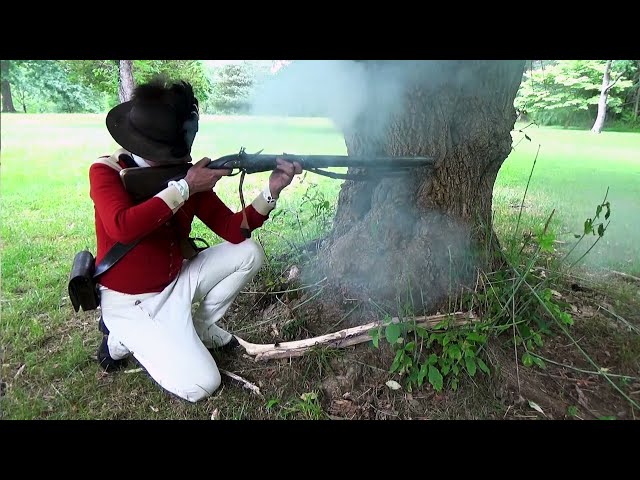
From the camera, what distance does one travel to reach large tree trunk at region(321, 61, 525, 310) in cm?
227

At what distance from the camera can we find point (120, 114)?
198cm

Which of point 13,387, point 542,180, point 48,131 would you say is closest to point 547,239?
point 542,180

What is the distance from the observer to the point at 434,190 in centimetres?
237

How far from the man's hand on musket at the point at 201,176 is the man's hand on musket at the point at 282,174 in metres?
0.25

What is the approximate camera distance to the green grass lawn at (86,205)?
2.21 m

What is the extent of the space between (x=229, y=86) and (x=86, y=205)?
8.09 ft

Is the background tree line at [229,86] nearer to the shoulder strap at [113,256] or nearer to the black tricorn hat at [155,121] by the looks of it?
the black tricorn hat at [155,121]

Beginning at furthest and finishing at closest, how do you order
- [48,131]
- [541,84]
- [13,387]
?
[48,131] < [541,84] < [13,387]

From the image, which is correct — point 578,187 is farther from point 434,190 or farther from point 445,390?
point 445,390

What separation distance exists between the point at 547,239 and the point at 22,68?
2.83 metres

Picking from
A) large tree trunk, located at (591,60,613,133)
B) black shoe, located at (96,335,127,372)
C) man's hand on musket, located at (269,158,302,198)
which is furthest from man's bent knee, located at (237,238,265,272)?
large tree trunk, located at (591,60,613,133)

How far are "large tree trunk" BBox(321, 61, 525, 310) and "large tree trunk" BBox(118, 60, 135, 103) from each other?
1.23 metres

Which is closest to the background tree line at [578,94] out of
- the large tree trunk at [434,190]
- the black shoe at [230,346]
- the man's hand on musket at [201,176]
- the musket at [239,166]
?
the large tree trunk at [434,190]
